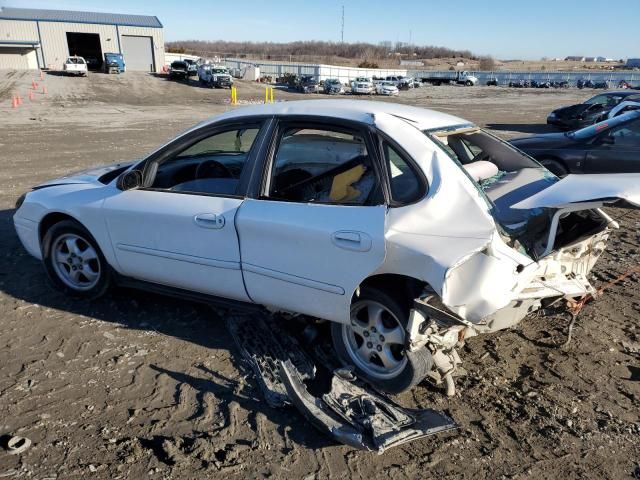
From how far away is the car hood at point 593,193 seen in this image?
287 centimetres

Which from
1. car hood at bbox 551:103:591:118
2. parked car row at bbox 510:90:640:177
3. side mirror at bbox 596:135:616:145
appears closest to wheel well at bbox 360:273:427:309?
parked car row at bbox 510:90:640:177

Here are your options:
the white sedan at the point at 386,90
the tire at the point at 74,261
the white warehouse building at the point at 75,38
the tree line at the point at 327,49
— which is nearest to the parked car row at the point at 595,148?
the tire at the point at 74,261

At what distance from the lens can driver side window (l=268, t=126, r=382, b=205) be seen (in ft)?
10.8

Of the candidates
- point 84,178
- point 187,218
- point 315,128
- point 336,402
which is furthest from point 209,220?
point 84,178

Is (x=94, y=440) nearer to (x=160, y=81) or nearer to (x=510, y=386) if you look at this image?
(x=510, y=386)

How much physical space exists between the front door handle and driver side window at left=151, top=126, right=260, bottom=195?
20 cm

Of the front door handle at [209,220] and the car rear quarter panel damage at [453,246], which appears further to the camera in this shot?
the front door handle at [209,220]

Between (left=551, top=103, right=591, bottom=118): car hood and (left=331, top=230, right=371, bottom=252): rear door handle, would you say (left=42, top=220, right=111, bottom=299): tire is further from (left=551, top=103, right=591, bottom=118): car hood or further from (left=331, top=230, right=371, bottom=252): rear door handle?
(left=551, top=103, right=591, bottom=118): car hood

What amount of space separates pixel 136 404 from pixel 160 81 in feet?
159

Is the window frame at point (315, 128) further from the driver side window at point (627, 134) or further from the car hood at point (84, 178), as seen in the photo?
the driver side window at point (627, 134)

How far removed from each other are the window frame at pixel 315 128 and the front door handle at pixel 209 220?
12.7 inches

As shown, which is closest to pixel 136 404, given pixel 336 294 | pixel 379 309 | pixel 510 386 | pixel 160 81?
pixel 336 294

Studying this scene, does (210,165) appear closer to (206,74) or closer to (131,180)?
(131,180)

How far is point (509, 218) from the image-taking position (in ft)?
10.6
